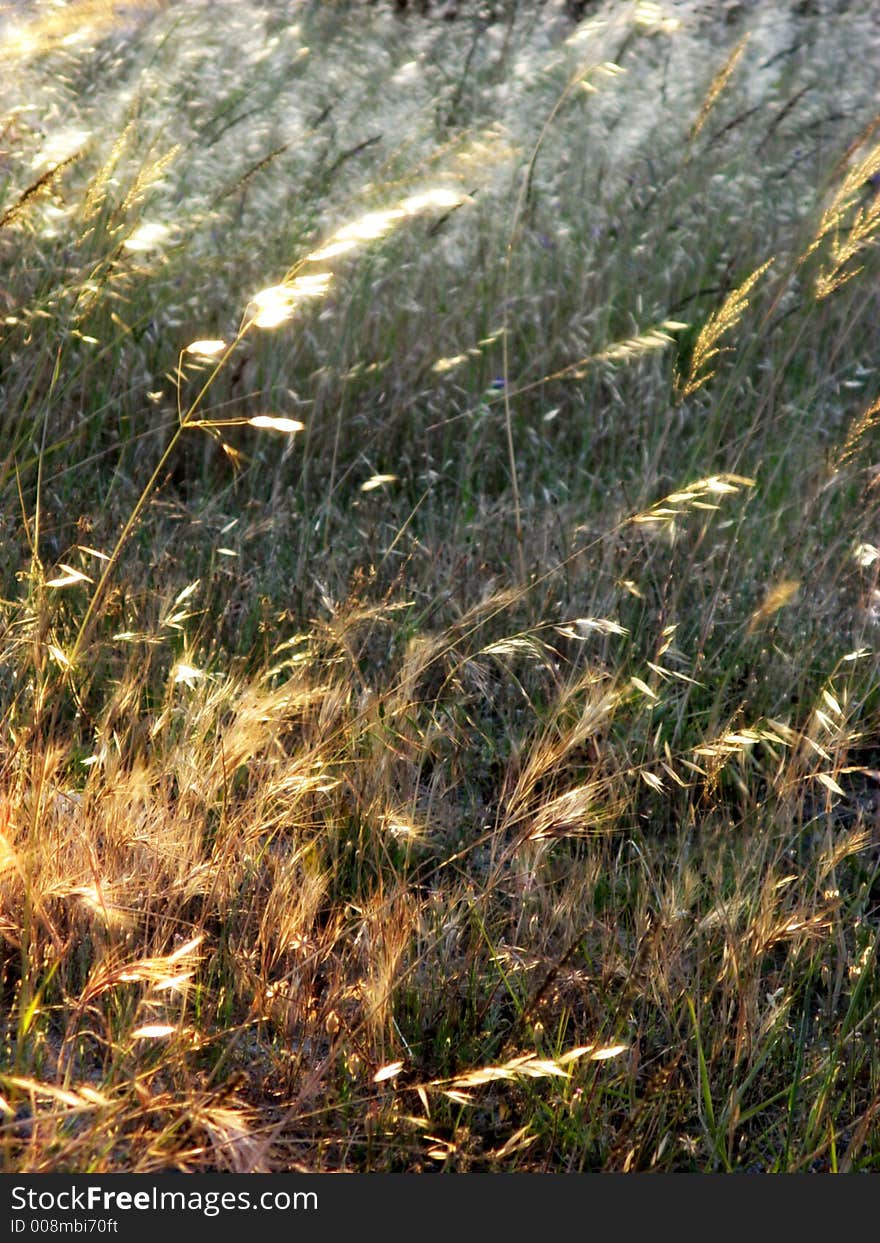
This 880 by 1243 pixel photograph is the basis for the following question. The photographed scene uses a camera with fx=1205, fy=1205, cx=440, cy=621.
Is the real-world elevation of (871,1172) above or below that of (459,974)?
below

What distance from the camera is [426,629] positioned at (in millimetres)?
2293

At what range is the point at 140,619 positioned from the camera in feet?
7.23

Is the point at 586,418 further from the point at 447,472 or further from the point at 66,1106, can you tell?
the point at 66,1106

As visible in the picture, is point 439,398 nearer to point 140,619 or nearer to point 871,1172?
point 140,619

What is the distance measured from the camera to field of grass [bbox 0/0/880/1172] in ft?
4.85

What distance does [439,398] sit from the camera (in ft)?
10.0

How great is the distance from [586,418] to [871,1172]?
199cm

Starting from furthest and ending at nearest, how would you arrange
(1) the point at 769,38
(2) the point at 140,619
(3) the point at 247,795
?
1. (1) the point at 769,38
2. (2) the point at 140,619
3. (3) the point at 247,795

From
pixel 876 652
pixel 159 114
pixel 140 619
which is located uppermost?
pixel 159 114

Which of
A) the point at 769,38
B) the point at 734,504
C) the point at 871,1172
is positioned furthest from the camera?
the point at 769,38

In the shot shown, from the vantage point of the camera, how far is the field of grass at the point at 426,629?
1.48 metres

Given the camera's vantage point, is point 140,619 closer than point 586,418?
Yes

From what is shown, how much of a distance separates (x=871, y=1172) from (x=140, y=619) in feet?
4.82

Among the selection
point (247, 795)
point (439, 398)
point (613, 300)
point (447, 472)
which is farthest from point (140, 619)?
point (613, 300)
